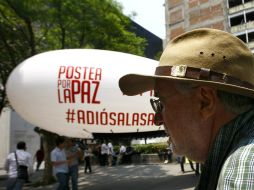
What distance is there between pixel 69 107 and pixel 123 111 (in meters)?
0.88

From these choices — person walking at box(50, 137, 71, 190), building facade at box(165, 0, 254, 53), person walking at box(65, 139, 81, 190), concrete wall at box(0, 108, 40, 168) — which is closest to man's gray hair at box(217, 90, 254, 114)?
person walking at box(50, 137, 71, 190)

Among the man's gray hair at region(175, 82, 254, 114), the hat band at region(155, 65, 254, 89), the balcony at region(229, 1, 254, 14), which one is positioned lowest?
the man's gray hair at region(175, 82, 254, 114)

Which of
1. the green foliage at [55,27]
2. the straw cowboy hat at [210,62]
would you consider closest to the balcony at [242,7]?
the green foliage at [55,27]

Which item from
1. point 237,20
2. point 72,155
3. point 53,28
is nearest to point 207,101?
point 72,155

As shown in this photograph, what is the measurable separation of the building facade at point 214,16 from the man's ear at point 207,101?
4245 cm

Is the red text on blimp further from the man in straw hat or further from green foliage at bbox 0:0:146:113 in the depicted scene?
green foliage at bbox 0:0:146:113

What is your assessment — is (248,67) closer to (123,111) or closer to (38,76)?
(123,111)

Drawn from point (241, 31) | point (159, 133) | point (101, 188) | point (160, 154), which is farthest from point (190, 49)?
point (241, 31)

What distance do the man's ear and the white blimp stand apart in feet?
16.9

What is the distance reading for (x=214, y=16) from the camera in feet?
149

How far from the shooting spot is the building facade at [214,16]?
144 ft

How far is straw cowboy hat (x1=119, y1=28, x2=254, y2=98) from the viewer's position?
1.17 meters

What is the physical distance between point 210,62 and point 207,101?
122 mm

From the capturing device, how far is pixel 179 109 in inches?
51.1
